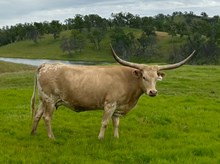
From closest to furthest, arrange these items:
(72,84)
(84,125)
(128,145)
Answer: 1. (128,145)
2. (72,84)
3. (84,125)

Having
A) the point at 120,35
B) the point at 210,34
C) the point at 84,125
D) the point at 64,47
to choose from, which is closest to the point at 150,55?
the point at 120,35

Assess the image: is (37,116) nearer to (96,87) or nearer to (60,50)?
(96,87)

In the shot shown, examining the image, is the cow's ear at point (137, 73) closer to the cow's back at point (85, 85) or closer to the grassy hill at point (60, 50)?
the cow's back at point (85, 85)

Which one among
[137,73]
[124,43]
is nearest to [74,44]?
[124,43]

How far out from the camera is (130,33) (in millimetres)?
125938

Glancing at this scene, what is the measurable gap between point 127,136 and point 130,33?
116m

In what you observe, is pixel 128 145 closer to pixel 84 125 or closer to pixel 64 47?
pixel 84 125

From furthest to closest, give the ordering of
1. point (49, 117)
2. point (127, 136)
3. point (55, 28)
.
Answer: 1. point (55, 28)
2. point (127, 136)
3. point (49, 117)

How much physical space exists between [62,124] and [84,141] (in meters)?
2.68

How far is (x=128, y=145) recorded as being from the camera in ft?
34.9

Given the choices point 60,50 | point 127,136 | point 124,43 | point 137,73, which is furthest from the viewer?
point 60,50

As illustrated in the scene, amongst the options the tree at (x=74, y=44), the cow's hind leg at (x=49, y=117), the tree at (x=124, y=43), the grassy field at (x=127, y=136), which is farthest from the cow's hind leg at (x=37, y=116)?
the tree at (x=74, y=44)

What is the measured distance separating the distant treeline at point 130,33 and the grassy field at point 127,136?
89526mm

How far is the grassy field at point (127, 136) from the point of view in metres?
9.48
